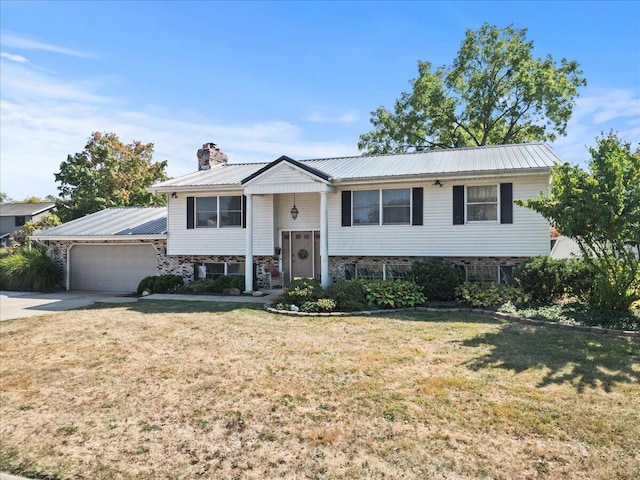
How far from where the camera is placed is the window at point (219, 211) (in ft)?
52.0

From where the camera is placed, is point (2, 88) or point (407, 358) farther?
point (2, 88)

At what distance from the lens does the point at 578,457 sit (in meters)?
3.67

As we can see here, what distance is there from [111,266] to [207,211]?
542 cm

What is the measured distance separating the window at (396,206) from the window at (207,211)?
664 centimetres

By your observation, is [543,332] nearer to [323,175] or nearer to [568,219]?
[568,219]

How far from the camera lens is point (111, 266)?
17781 mm

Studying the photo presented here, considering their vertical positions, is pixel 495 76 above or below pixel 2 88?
above

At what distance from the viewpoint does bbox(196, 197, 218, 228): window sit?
16094mm

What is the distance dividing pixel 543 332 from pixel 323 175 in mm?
8151

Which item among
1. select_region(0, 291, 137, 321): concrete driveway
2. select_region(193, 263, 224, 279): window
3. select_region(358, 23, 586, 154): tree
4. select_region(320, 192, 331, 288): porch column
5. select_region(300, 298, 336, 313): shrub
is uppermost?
select_region(358, 23, 586, 154): tree

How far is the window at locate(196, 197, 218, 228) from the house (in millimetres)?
46

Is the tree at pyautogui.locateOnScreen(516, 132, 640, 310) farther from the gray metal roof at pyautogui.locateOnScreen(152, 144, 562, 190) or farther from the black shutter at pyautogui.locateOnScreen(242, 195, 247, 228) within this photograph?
the black shutter at pyautogui.locateOnScreen(242, 195, 247, 228)

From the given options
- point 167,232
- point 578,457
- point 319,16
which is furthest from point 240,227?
point 578,457

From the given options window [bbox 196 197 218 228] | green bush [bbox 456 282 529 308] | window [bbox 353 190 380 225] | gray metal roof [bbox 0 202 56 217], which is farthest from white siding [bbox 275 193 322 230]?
gray metal roof [bbox 0 202 56 217]
